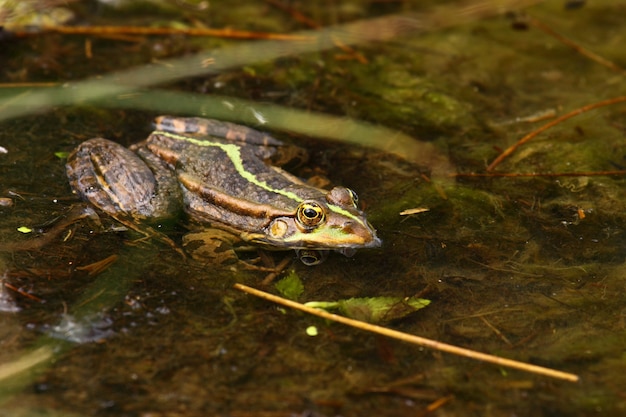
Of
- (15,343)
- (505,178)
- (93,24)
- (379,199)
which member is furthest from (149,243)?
(93,24)

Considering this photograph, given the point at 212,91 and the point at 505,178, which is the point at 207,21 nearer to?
the point at 212,91

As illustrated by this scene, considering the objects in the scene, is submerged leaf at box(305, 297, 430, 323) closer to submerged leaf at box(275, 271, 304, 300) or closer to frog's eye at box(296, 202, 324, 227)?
submerged leaf at box(275, 271, 304, 300)

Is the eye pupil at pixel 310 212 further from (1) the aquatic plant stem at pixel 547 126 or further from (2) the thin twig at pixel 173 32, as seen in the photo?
(2) the thin twig at pixel 173 32

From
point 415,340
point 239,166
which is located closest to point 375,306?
point 415,340

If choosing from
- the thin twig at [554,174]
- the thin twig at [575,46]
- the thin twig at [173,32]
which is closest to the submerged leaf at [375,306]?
the thin twig at [554,174]

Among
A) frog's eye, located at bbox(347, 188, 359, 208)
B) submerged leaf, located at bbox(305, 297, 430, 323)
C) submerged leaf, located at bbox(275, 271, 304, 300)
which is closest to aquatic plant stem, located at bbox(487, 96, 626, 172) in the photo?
frog's eye, located at bbox(347, 188, 359, 208)

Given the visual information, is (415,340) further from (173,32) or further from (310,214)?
(173,32)

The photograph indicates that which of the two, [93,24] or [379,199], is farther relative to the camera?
[93,24]
